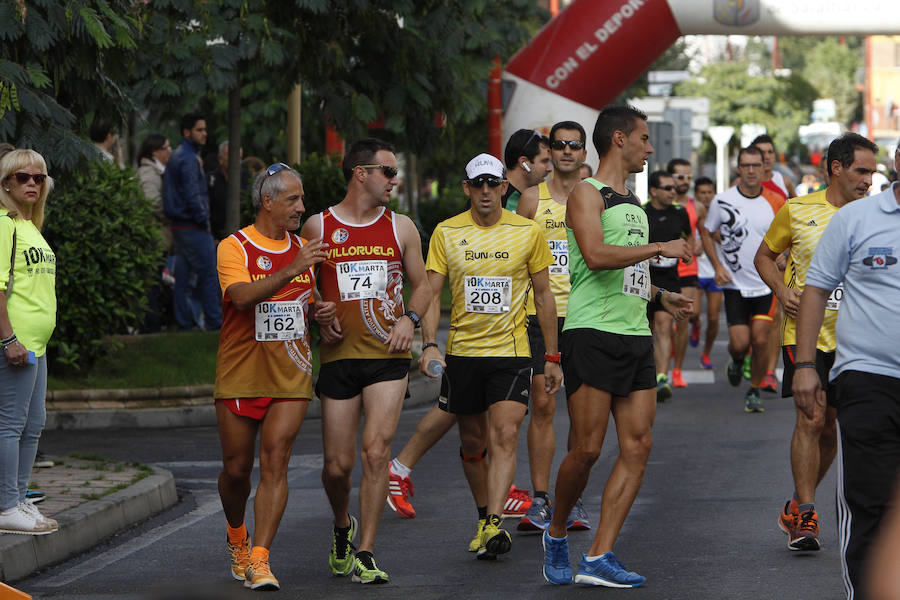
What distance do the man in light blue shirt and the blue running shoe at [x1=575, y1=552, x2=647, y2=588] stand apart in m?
1.38

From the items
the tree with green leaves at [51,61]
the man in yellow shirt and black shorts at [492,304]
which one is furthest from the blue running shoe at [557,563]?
the tree with green leaves at [51,61]

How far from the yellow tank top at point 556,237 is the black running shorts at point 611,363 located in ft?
6.03

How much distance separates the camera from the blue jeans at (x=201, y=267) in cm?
1642

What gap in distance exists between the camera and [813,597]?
253 inches

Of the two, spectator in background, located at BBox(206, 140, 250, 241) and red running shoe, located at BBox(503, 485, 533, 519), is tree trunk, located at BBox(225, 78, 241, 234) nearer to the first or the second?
spectator in background, located at BBox(206, 140, 250, 241)

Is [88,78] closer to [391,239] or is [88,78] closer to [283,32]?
[391,239]

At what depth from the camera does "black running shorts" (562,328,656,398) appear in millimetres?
6707

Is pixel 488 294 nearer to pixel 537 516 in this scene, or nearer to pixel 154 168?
pixel 537 516

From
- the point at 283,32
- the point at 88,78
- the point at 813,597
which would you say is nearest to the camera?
the point at 813,597

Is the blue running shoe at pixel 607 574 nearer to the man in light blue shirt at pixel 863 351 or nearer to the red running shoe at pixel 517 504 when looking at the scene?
the man in light blue shirt at pixel 863 351

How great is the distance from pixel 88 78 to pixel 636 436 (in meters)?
4.53

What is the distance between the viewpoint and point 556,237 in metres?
8.82

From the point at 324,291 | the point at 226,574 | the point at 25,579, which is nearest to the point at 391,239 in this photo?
the point at 324,291

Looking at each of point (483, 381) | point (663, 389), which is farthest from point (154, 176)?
point (483, 381)
